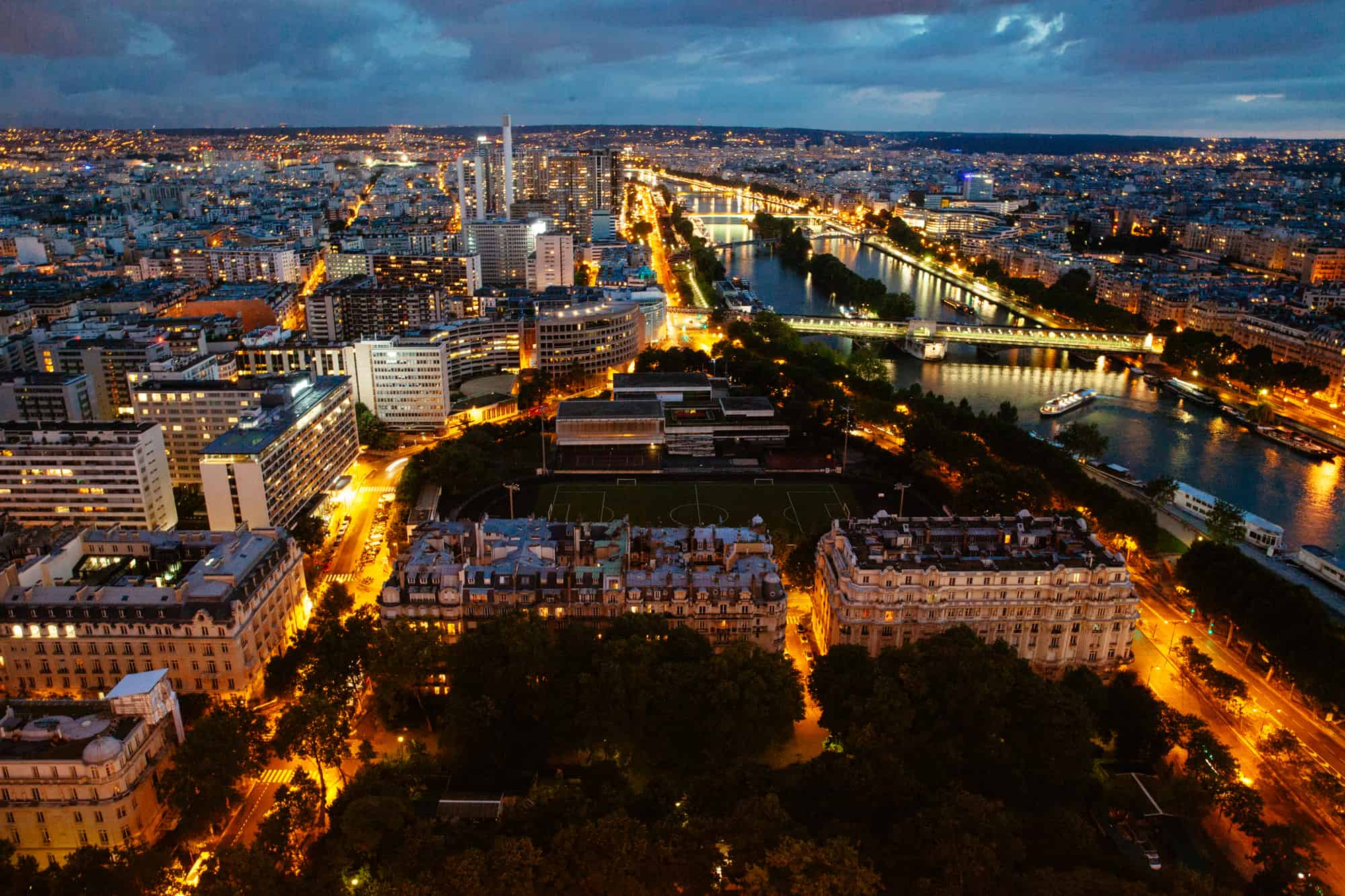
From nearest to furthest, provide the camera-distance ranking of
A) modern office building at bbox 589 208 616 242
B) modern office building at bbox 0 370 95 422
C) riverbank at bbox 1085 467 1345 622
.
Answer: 1. riverbank at bbox 1085 467 1345 622
2. modern office building at bbox 0 370 95 422
3. modern office building at bbox 589 208 616 242

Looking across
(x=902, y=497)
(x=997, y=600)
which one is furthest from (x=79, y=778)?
(x=902, y=497)

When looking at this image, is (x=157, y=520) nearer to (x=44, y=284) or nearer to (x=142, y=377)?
(x=142, y=377)

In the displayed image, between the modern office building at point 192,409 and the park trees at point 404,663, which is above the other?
the modern office building at point 192,409

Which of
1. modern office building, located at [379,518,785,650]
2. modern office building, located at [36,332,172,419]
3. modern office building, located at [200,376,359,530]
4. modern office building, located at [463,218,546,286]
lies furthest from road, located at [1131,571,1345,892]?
modern office building, located at [463,218,546,286]

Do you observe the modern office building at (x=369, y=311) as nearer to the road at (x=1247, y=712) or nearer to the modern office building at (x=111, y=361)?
the modern office building at (x=111, y=361)

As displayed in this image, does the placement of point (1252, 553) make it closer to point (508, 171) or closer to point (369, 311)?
point (369, 311)

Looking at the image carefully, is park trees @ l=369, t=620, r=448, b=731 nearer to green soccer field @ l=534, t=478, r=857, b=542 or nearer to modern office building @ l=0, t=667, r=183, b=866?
modern office building @ l=0, t=667, r=183, b=866

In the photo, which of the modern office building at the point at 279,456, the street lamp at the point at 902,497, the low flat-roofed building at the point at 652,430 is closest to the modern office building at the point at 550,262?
the low flat-roofed building at the point at 652,430
